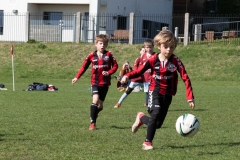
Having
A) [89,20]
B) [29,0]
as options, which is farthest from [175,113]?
[29,0]

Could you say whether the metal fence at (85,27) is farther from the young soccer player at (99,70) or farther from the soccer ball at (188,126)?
the soccer ball at (188,126)

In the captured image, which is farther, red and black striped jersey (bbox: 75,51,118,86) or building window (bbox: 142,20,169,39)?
building window (bbox: 142,20,169,39)

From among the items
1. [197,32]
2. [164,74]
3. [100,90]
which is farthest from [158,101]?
[197,32]

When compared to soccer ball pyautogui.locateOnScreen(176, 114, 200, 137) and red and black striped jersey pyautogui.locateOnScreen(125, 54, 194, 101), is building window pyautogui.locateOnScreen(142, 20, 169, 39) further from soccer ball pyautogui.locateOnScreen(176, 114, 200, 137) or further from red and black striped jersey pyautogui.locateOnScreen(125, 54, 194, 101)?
soccer ball pyautogui.locateOnScreen(176, 114, 200, 137)

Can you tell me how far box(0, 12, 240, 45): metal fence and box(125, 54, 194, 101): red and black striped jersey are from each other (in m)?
26.7

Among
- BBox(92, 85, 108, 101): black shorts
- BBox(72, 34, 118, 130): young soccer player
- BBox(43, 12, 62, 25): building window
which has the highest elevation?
BBox(43, 12, 62, 25): building window

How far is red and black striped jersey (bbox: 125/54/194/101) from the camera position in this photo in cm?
827

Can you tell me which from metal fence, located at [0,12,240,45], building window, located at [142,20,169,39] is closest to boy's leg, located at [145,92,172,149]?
metal fence, located at [0,12,240,45]

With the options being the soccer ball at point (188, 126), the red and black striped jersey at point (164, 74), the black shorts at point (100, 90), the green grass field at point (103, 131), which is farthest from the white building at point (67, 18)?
the soccer ball at point (188, 126)

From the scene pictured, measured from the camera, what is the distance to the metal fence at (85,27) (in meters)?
36.5

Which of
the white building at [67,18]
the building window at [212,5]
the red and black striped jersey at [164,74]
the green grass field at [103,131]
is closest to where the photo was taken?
the green grass field at [103,131]

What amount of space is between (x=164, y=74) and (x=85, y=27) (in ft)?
102

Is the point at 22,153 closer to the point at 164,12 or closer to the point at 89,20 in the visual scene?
the point at 89,20

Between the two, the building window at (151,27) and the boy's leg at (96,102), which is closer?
the boy's leg at (96,102)
